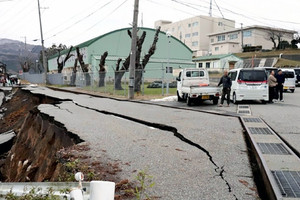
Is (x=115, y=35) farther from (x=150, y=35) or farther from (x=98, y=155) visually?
(x=98, y=155)

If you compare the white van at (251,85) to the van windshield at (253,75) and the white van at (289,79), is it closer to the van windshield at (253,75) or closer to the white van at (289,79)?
the van windshield at (253,75)

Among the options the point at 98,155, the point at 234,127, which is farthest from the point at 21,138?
the point at 234,127

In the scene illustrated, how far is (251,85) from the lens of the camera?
47.0 ft

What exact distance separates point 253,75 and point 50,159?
1157cm

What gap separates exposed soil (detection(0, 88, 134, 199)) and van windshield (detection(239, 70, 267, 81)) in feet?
32.0

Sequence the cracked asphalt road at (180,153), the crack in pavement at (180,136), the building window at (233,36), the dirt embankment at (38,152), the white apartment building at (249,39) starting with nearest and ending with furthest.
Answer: the cracked asphalt road at (180,153) < the crack in pavement at (180,136) < the dirt embankment at (38,152) < the white apartment building at (249,39) < the building window at (233,36)

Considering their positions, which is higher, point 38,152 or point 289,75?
point 289,75

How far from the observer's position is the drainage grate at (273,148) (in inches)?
214

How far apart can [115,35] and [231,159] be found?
45559 mm

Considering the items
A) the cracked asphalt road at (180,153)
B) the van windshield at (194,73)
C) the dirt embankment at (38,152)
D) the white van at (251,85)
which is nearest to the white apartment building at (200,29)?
the van windshield at (194,73)

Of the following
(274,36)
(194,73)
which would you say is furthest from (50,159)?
(274,36)

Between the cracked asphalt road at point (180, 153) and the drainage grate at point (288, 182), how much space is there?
0.36 m

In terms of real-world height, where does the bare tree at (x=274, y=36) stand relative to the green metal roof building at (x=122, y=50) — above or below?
above

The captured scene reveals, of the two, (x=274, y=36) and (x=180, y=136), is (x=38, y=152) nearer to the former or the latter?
(x=180, y=136)
